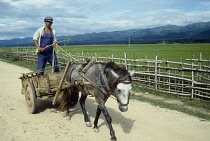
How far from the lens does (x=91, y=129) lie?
4.67 m

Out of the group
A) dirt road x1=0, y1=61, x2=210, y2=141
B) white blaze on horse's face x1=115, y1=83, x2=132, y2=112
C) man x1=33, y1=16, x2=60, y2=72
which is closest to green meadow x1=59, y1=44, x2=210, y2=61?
man x1=33, y1=16, x2=60, y2=72

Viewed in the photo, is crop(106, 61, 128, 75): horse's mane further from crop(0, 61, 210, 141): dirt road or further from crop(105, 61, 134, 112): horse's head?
crop(0, 61, 210, 141): dirt road

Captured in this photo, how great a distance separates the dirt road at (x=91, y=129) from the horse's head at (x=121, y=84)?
1.07m

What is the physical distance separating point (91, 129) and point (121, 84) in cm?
176

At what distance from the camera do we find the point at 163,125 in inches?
199

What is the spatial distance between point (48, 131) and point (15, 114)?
1.66m

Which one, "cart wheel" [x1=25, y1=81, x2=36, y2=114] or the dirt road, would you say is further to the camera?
"cart wheel" [x1=25, y1=81, x2=36, y2=114]

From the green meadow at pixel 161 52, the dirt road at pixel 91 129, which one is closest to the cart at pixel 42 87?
the dirt road at pixel 91 129

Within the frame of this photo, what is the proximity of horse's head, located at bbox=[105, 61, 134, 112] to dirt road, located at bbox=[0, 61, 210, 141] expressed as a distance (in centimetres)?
107

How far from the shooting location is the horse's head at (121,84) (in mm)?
3572

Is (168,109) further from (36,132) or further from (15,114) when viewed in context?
(15,114)

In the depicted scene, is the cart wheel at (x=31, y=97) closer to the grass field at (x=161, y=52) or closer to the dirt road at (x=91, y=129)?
the dirt road at (x=91, y=129)

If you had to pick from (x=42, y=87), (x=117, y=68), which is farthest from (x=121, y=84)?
(x=42, y=87)

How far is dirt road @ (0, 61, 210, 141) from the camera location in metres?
4.21
